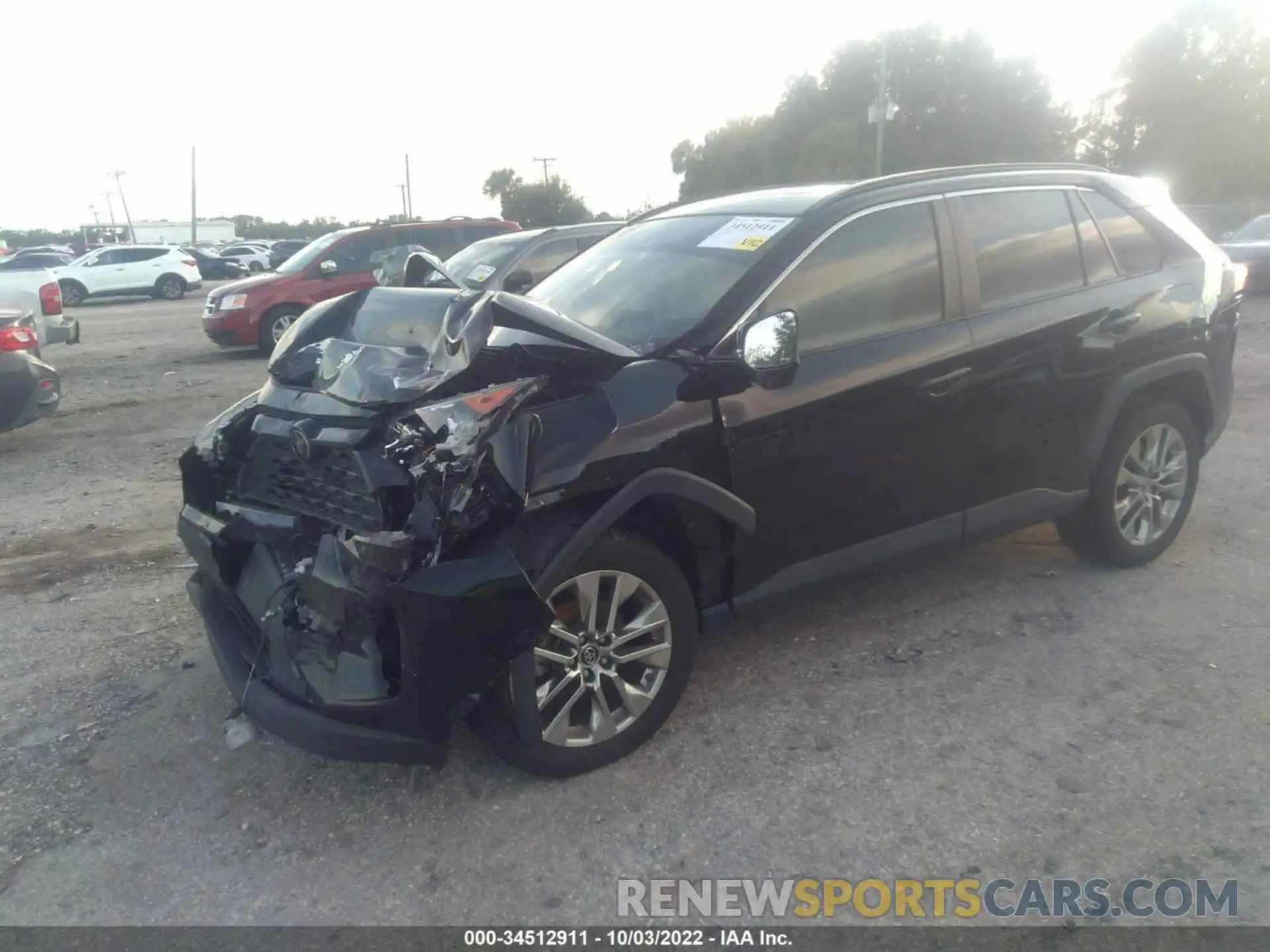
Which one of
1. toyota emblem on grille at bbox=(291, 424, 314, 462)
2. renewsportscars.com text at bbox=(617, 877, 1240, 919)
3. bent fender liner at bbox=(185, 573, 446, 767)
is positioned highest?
toyota emblem on grille at bbox=(291, 424, 314, 462)

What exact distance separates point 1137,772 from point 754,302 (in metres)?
2.00

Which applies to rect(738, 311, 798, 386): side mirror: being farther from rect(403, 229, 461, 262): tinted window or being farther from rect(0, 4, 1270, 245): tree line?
rect(0, 4, 1270, 245): tree line

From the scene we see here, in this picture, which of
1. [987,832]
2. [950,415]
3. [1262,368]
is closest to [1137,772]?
[987,832]

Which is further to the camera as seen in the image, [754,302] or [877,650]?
[877,650]

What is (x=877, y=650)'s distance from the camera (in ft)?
13.5

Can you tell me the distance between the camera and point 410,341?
10.8 feet

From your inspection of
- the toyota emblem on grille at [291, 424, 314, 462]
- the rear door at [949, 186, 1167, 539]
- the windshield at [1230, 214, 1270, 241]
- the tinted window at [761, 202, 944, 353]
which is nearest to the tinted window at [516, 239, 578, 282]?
the rear door at [949, 186, 1167, 539]

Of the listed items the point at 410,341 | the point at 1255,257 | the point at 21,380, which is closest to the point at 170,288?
the point at 21,380

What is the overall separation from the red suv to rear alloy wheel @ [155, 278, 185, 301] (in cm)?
1663

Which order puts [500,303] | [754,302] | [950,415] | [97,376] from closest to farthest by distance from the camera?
1. [500,303]
2. [754,302]
3. [950,415]
4. [97,376]

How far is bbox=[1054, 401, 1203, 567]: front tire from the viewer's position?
4.66 metres

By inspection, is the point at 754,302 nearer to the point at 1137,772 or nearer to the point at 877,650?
the point at 877,650

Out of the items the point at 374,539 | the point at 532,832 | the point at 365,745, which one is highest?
the point at 374,539

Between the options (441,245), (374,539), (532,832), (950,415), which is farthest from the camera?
(441,245)
